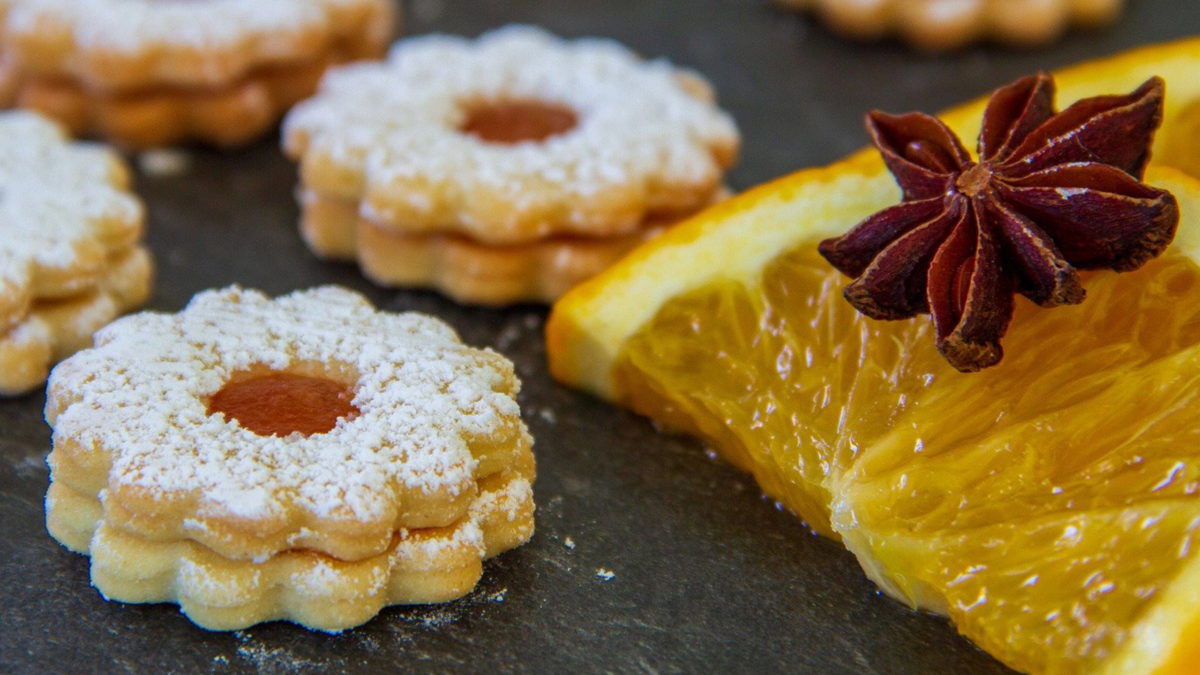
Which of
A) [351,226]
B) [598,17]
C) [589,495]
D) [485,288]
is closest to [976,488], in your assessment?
[589,495]

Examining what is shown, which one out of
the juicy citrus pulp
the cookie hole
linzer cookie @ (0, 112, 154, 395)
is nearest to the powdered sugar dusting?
linzer cookie @ (0, 112, 154, 395)

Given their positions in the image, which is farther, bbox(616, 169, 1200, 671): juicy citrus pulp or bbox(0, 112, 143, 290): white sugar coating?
bbox(0, 112, 143, 290): white sugar coating

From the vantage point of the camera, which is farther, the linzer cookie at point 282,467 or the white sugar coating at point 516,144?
the white sugar coating at point 516,144

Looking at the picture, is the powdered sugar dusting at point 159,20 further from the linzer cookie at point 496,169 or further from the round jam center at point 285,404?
the round jam center at point 285,404

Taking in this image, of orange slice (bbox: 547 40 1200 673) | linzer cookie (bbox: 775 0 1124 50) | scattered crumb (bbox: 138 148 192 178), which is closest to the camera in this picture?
orange slice (bbox: 547 40 1200 673)

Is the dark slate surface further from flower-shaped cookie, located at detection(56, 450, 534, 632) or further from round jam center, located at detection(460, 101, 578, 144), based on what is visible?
round jam center, located at detection(460, 101, 578, 144)

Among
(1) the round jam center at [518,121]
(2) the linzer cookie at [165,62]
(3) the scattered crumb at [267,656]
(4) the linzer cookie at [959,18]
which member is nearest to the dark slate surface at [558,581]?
(3) the scattered crumb at [267,656]

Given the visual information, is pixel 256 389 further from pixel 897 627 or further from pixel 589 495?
pixel 897 627
